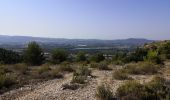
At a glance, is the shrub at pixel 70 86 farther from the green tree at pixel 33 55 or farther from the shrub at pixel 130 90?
the green tree at pixel 33 55

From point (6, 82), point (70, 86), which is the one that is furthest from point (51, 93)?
point (6, 82)

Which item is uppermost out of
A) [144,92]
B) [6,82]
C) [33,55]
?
[144,92]

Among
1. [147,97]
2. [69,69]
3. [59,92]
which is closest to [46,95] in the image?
[59,92]

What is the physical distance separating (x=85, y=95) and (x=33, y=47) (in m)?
23.9

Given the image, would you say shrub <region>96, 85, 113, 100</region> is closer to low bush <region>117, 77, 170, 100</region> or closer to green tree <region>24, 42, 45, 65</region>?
low bush <region>117, 77, 170, 100</region>

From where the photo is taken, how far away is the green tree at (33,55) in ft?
118

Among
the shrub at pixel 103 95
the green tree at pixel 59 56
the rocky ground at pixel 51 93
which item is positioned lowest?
the green tree at pixel 59 56

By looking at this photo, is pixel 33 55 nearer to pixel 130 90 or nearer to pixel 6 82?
pixel 6 82

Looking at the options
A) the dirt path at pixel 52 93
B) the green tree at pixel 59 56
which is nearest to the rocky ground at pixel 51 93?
the dirt path at pixel 52 93

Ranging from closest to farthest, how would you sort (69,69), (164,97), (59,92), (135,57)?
(164,97), (59,92), (69,69), (135,57)

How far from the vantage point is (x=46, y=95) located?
14422mm

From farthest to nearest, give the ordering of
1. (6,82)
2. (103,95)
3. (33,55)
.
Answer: (33,55) < (6,82) < (103,95)

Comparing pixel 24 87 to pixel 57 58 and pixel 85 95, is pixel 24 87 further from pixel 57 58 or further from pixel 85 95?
pixel 57 58

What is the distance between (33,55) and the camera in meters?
36.2
